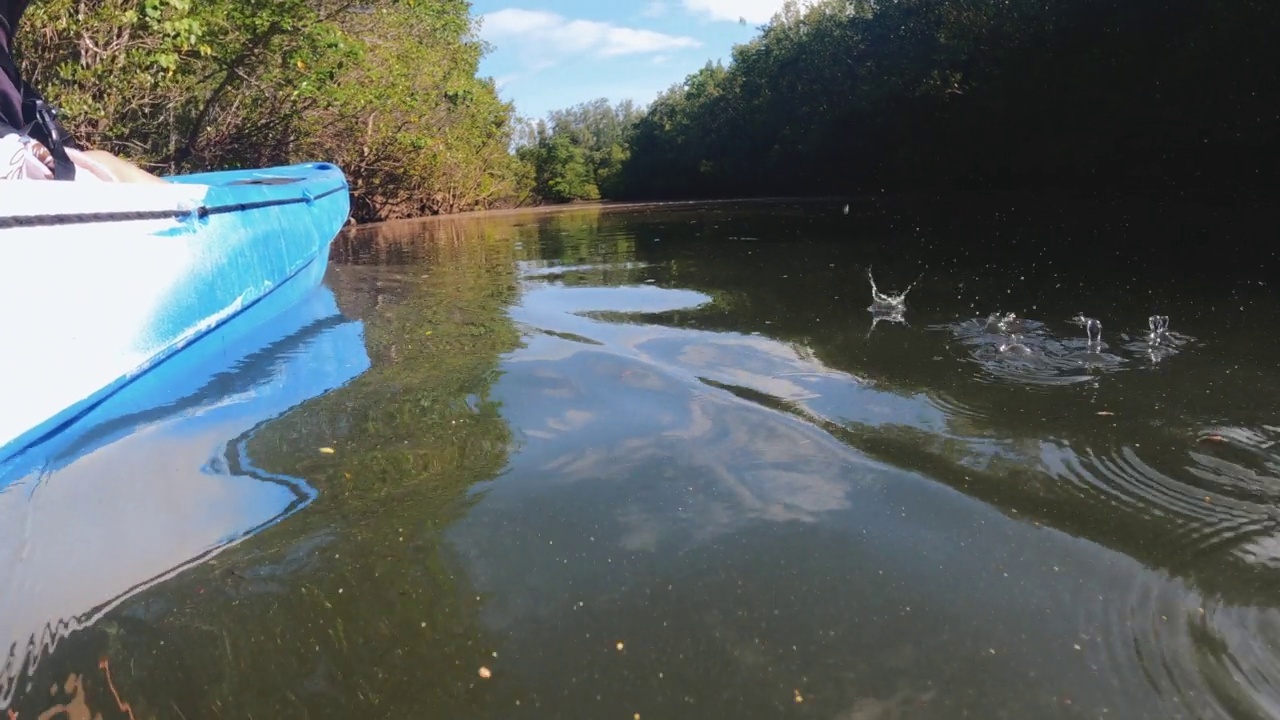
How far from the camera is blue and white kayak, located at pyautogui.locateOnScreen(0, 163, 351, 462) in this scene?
249cm

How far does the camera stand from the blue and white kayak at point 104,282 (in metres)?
2.49

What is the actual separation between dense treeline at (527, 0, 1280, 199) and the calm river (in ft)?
38.3

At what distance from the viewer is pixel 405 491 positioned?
2.16 metres

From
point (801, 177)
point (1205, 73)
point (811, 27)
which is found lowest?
point (801, 177)

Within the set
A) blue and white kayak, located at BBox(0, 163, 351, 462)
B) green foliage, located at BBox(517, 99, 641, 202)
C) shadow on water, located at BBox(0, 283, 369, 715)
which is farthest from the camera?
green foliage, located at BBox(517, 99, 641, 202)

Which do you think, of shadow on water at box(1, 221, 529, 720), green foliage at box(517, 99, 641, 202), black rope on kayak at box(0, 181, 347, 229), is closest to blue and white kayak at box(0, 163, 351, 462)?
black rope on kayak at box(0, 181, 347, 229)

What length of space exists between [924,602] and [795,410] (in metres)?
1.16

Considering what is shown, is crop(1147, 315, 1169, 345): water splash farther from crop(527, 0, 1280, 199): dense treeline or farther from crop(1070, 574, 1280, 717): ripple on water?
crop(527, 0, 1280, 199): dense treeline

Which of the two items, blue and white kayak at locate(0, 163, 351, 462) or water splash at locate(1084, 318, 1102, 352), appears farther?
water splash at locate(1084, 318, 1102, 352)

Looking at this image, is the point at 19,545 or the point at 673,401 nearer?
the point at 19,545

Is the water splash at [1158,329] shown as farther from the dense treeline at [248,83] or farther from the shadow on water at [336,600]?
the dense treeline at [248,83]

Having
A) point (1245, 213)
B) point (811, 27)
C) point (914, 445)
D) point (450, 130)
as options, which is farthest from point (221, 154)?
point (811, 27)

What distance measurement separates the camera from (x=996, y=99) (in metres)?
19.9

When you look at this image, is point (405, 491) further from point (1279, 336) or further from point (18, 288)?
point (1279, 336)
